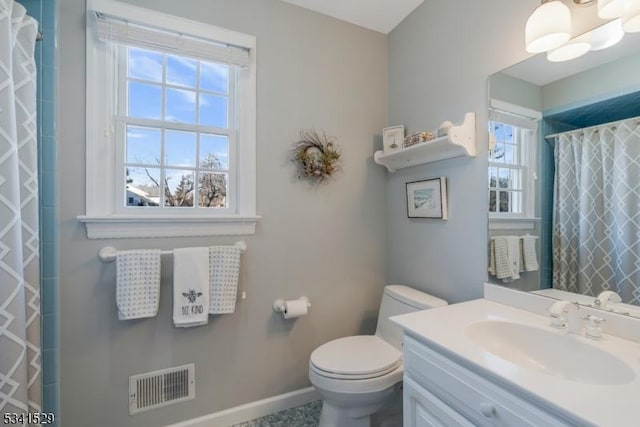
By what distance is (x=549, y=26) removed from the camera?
3.69 ft

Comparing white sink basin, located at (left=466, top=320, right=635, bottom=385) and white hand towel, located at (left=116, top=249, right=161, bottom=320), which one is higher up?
white hand towel, located at (left=116, top=249, right=161, bottom=320)

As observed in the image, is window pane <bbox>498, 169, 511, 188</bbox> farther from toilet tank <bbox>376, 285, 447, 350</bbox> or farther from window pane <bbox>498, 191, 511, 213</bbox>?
toilet tank <bbox>376, 285, 447, 350</bbox>

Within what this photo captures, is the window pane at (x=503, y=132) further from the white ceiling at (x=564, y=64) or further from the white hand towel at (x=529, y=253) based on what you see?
the white hand towel at (x=529, y=253)

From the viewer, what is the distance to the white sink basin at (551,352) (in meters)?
0.89

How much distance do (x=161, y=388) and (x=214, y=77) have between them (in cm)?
174

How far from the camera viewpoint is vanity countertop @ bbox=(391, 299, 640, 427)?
63cm

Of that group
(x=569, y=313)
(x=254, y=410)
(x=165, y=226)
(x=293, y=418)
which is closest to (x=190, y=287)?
(x=165, y=226)

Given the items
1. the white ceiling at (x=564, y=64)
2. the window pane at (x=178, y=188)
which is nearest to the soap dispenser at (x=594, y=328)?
the white ceiling at (x=564, y=64)

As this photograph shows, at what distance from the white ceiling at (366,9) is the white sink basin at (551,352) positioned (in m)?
1.88

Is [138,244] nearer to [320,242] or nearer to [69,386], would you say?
[69,386]

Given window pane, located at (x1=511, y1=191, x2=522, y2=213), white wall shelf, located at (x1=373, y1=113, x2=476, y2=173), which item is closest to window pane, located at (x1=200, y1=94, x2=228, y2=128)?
white wall shelf, located at (x1=373, y1=113, x2=476, y2=173)

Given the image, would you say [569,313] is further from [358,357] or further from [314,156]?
[314,156]

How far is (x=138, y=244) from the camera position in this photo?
1.54 m

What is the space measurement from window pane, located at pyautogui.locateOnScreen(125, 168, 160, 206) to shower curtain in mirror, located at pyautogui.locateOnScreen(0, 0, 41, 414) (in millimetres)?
461
